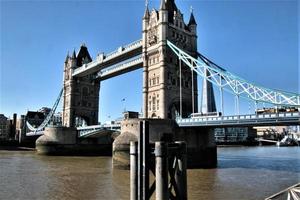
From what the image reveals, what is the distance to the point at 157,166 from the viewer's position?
1152 cm

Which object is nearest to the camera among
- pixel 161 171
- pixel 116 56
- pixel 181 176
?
pixel 161 171

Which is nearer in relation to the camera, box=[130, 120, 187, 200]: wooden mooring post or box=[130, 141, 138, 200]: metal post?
box=[130, 120, 187, 200]: wooden mooring post

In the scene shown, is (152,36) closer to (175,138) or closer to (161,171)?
(175,138)

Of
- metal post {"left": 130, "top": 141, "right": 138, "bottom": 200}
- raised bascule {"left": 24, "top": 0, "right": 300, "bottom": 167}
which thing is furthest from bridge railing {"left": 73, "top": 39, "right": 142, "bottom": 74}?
metal post {"left": 130, "top": 141, "right": 138, "bottom": 200}

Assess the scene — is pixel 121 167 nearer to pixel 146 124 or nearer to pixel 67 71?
pixel 146 124

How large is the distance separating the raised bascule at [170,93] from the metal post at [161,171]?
Answer: 2.04m

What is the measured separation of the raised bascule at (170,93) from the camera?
3102 cm

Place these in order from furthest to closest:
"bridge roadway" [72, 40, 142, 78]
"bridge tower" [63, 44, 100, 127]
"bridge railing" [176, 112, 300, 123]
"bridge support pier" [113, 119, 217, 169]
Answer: "bridge tower" [63, 44, 100, 127]
"bridge roadway" [72, 40, 142, 78]
"bridge support pier" [113, 119, 217, 169]
"bridge railing" [176, 112, 300, 123]

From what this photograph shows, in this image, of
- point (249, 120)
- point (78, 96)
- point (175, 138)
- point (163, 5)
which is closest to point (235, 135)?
point (78, 96)

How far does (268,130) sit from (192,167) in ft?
403

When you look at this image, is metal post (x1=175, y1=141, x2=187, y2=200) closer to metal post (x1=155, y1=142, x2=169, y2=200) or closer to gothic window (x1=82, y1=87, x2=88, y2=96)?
metal post (x1=155, y1=142, x2=169, y2=200)

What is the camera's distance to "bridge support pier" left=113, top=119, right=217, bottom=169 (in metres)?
31.4

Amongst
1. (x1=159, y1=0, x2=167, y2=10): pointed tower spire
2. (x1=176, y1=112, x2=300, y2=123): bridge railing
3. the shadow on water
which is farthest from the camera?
(x1=159, y1=0, x2=167, y2=10): pointed tower spire

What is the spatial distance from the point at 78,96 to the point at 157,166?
59.7 meters
